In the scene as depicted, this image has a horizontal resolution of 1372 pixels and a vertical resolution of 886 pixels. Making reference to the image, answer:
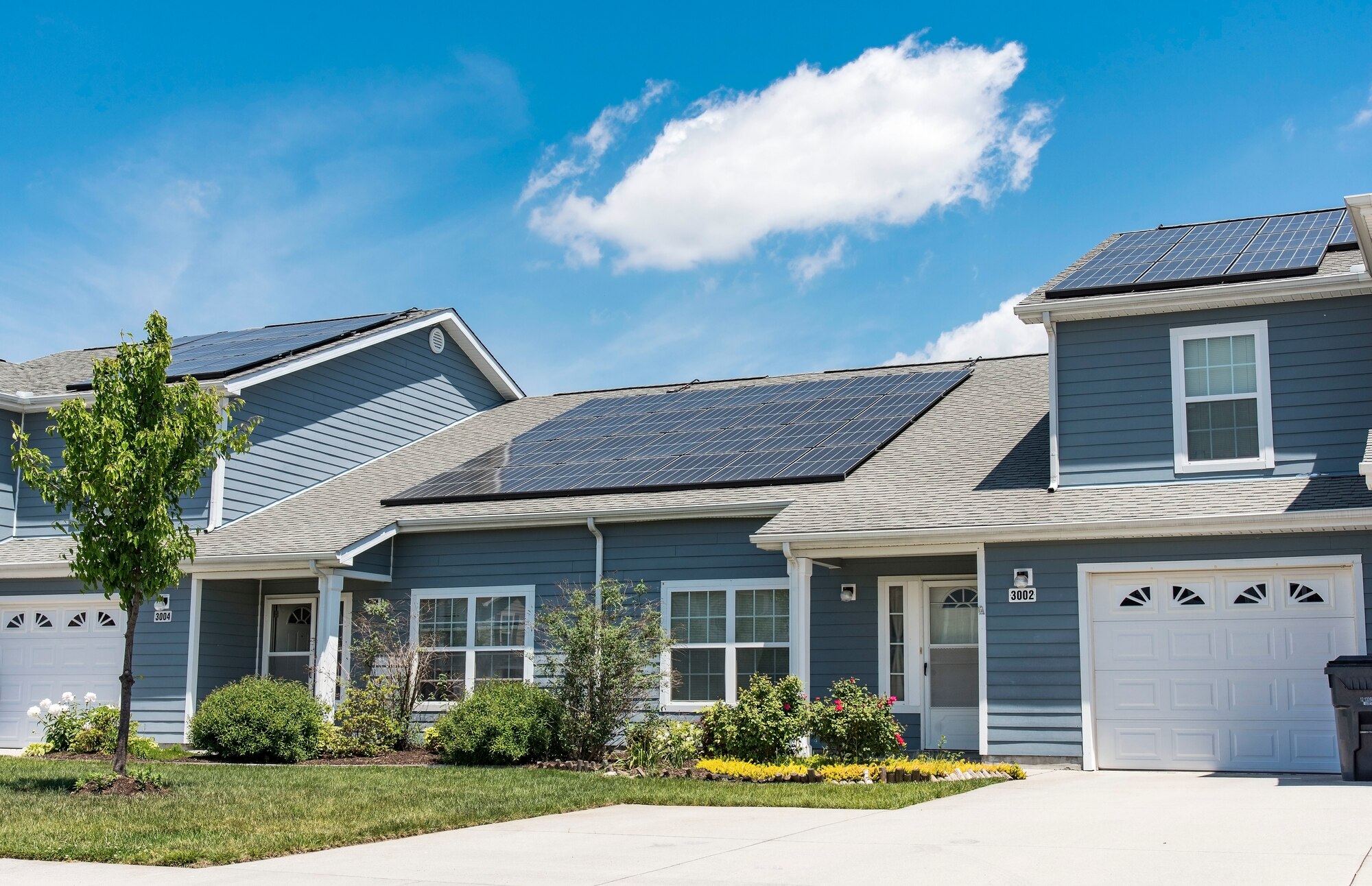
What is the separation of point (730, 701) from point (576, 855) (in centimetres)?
820

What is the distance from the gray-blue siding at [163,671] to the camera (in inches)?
704

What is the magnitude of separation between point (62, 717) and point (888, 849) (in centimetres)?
1338

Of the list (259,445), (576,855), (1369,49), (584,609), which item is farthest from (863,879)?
(259,445)

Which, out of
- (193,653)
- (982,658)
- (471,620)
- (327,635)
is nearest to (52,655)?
(193,653)

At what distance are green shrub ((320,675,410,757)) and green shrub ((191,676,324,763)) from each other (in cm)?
30

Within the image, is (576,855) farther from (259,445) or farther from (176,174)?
(176,174)

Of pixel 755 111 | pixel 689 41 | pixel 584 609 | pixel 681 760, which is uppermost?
pixel 689 41

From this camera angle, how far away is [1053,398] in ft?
49.9

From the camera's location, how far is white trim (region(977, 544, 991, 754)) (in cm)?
1417

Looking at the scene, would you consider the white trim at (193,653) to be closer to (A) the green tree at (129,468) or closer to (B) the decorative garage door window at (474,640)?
(B) the decorative garage door window at (474,640)

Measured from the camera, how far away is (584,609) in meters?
15.1

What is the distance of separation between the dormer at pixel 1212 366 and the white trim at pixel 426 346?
1104cm

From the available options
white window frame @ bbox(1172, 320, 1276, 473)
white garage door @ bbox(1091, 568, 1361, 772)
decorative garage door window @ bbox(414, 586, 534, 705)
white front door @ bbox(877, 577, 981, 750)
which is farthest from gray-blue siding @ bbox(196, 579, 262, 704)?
white window frame @ bbox(1172, 320, 1276, 473)

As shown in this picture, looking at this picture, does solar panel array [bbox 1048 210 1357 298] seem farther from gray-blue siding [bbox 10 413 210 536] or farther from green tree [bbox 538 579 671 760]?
gray-blue siding [bbox 10 413 210 536]
